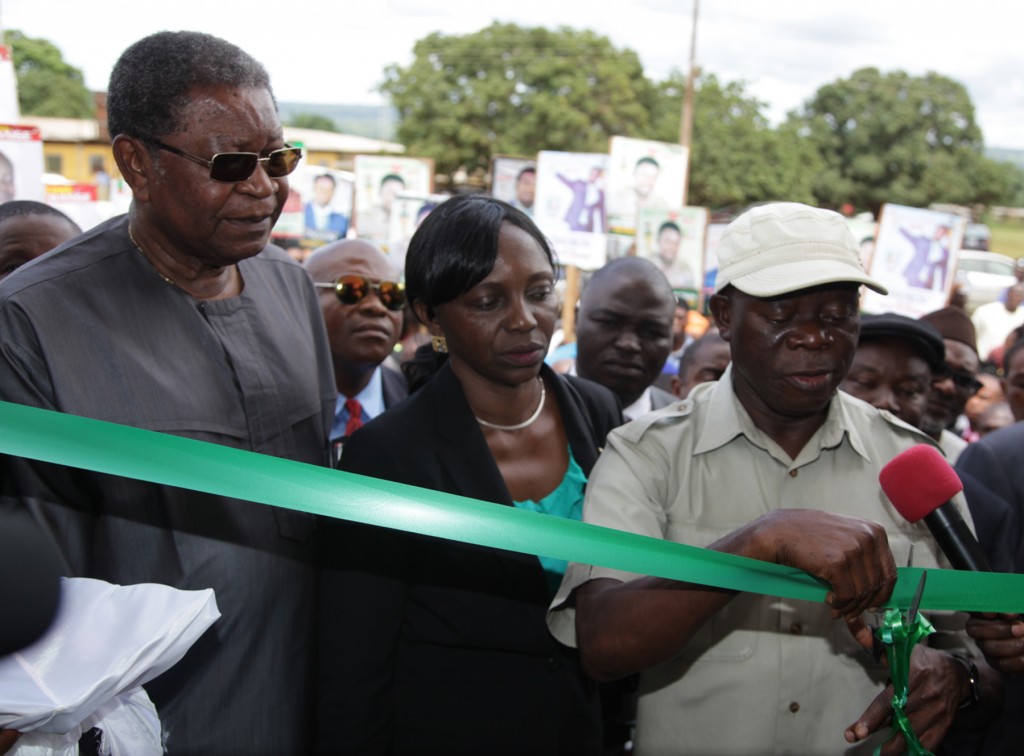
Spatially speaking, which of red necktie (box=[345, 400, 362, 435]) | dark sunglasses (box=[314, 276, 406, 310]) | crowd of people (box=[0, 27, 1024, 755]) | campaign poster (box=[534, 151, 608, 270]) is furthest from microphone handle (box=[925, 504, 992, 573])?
campaign poster (box=[534, 151, 608, 270])

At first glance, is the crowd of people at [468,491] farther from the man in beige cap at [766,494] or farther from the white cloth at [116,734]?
the white cloth at [116,734]

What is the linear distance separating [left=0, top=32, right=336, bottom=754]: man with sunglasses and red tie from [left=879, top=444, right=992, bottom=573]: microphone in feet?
4.63

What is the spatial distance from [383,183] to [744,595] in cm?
1001

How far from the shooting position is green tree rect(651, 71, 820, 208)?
4128 centimetres

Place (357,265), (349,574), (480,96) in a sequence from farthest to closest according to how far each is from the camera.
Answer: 1. (480,96)
2. (357,265)
3. (349,574)

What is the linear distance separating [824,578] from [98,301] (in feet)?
5.37

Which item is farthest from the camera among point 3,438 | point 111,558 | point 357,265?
point 357,265

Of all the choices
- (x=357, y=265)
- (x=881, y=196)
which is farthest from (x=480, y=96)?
(x=357, y=265)

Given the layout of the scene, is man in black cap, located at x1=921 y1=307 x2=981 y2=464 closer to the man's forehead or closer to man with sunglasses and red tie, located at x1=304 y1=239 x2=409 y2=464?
the man's forehead

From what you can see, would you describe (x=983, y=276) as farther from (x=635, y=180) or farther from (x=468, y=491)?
(x=468, y=491)

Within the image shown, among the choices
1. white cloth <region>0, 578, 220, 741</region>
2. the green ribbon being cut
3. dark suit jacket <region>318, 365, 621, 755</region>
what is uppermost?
the green ribbon being cut

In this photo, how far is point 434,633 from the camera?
2244mm

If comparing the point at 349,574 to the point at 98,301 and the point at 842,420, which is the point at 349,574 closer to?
the point at 98,301

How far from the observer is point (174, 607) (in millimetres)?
1637
